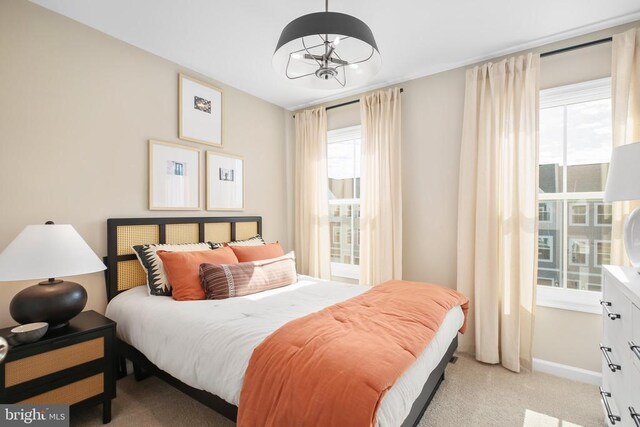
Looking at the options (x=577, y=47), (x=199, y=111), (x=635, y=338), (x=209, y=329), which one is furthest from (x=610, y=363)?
(x=199, y=111)

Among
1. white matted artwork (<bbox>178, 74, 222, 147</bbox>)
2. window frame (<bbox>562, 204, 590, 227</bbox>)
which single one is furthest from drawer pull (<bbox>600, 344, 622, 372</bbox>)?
white matted artwork (<bbox>178, 74, 222, 147</bbox>)

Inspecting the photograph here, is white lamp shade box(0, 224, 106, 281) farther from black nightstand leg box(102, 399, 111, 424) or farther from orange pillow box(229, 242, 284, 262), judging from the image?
orange pillow box(229, 242, 284, 262)

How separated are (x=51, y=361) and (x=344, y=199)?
2963 millimetres

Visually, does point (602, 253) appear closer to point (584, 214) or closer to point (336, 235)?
point (584, 214)

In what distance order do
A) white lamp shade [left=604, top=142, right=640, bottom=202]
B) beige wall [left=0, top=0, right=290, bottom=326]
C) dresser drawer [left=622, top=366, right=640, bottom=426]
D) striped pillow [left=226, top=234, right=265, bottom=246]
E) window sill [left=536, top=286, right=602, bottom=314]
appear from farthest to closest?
striped pillow [left=226, top=234, right=265, bottom=246] < window sill [left=536, top=286, right=602, bottom=314] < beige wall [left=0, top=0, right=290, bottom=326] < white lamp shade [left=604, top=142, right=640, bottom=202] < dresser drawer [left=622, top=366, right=640, bottom=426]

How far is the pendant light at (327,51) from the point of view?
1.47 metres

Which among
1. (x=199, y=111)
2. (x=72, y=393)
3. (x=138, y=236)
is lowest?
(x=72, y=393)

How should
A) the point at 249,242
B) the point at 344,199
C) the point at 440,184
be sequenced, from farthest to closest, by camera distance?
the point at 344,199, the point at 249,242, the point at 440,184

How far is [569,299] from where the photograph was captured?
99.2 inches

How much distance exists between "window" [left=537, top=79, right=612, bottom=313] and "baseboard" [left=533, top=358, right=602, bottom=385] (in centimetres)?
48

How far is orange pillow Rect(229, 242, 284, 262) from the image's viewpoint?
2797mm

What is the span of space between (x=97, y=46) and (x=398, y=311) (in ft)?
9.81

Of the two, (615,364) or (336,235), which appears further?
(336,235)

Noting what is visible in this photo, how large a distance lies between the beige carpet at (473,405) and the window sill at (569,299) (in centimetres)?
57
